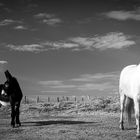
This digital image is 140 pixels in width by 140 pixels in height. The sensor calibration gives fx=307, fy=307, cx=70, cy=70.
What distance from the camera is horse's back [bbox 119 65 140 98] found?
9.62 m

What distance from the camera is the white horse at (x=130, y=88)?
940 centimetres

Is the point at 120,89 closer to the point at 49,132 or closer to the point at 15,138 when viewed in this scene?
the point at 49,132

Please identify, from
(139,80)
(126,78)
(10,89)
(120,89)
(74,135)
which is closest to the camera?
(139,80)

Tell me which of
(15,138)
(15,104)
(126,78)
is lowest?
(15,138)

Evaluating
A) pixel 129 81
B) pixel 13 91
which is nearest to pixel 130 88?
pixel 129 81

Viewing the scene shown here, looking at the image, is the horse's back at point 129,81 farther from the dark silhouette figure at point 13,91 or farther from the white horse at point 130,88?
the dark silhouette figure at point 13,91

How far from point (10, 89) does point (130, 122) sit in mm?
5275

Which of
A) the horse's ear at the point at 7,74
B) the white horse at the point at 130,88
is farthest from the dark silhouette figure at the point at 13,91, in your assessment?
the white horse at the point at 130,88

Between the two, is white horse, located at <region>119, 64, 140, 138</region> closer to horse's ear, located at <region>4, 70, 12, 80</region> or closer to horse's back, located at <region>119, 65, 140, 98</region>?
horse's back, located at <region>119, 65, 140, 98</region>

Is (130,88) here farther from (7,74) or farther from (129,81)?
(7,74)

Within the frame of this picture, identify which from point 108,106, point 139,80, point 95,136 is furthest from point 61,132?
point 108,106

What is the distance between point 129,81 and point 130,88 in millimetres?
317

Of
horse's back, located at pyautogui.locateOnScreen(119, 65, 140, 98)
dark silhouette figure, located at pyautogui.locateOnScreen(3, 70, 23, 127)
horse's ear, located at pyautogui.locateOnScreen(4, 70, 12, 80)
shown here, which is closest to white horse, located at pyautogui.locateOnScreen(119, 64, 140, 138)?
horse's back, located at pyautogui.locateOnScreen(119, 65, 140, 98)

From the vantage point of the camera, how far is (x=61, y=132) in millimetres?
11039
